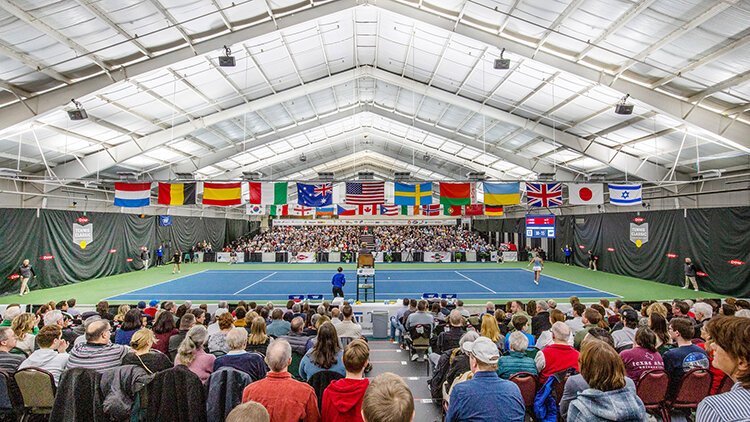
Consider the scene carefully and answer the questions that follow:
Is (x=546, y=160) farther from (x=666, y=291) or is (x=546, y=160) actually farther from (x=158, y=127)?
(x=158, y=127)

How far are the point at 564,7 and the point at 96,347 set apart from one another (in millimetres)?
12631

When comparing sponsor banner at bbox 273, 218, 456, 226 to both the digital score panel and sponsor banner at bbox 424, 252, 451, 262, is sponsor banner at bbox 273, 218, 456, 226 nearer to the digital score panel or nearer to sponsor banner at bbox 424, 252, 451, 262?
sponsor banner at bbox 424, 252, 451, 262

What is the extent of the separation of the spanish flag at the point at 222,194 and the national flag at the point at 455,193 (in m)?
9.30

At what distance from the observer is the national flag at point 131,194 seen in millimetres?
16516

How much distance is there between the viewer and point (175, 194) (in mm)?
17172

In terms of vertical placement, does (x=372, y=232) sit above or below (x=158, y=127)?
below

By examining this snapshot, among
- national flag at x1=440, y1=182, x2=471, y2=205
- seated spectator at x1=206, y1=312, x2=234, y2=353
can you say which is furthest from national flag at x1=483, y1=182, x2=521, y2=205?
seated spectator at x1=206, y1=312, x2=234, y2=353

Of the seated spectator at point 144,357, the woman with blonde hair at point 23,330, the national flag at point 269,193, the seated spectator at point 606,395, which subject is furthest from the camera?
the national flag at point 269,193

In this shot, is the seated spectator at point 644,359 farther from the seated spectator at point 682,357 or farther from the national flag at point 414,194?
the national flag at point 414,194

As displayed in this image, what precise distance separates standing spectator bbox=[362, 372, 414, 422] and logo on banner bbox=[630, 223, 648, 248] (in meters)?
26.9

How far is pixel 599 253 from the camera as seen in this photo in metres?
28.1

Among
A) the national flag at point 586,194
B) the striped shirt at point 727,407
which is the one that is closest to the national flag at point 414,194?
the national flag at point 586,194

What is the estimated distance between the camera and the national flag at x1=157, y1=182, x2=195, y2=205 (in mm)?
17078

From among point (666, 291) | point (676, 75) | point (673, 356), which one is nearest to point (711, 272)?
point (666, 291)
